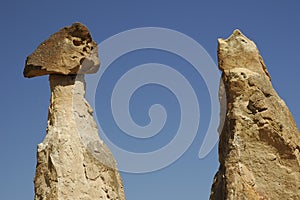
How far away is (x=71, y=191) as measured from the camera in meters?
14.4

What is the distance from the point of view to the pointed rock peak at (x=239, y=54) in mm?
12597

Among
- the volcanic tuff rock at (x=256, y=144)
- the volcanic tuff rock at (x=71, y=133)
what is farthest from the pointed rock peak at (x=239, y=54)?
the volcanic tuff rock at (x=71, y=133)

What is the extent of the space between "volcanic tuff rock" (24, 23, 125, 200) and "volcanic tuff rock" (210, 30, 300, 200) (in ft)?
12.7

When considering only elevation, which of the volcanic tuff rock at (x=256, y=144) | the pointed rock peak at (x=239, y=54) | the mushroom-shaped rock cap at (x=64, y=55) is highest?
the mushroom-shaped rock cap at (x=64, y=55)

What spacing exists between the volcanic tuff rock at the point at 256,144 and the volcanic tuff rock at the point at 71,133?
388 cm

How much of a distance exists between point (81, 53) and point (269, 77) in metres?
5.65

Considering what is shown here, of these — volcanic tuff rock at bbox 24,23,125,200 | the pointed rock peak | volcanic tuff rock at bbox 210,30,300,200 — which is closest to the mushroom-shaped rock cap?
volcanic tuff rock at bbox 24,23,125,200

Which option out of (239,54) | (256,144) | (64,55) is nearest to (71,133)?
(64,55)

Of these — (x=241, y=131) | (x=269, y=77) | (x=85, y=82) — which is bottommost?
(x=241, y=131)

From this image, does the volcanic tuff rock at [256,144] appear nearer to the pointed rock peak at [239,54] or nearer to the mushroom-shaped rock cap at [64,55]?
the pointed rock peak at [239,54]

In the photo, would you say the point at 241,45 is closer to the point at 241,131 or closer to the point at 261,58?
the point at 261,58

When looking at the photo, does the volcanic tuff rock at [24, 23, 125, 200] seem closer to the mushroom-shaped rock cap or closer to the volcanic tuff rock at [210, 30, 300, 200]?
the mushroom-shaped rock cap

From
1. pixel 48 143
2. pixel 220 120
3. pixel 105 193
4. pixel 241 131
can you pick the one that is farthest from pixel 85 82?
Answer: pixel 241 131

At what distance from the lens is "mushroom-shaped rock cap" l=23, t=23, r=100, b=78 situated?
15.8m
